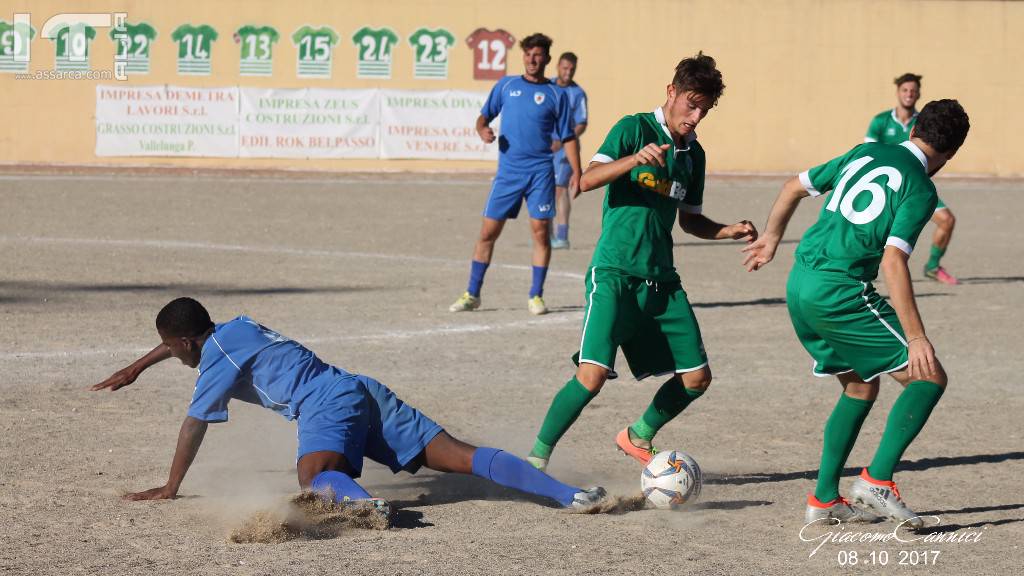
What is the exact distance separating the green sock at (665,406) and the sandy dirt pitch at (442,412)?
0.23 metres

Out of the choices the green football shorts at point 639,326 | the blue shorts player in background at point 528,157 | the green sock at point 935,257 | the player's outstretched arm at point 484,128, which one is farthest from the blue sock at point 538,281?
the green football shorts at point 639,326

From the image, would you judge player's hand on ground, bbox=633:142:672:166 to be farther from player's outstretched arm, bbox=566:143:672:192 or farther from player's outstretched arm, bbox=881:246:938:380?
player's outstretched arm, bbox=881:246:938:380

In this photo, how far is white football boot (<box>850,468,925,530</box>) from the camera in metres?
5.64

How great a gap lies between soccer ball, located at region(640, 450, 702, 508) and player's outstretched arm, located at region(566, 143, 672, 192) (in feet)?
4.02

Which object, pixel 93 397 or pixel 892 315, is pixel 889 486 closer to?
pixel 892 315

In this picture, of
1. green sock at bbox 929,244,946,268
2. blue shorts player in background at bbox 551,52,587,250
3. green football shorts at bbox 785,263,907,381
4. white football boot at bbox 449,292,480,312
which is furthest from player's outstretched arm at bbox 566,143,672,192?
blue shorts player in background at bbox 551,52,587,250

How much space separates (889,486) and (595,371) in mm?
1342

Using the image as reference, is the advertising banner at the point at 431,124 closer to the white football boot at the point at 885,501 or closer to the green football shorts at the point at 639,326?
the green football shorts at the point at 639,326

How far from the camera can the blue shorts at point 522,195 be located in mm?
11453

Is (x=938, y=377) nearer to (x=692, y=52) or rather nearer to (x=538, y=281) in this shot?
(x=538, y=281)

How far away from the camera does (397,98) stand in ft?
90.4

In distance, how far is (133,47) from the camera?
27.3 meters

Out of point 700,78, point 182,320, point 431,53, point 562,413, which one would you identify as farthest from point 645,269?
point 431,53

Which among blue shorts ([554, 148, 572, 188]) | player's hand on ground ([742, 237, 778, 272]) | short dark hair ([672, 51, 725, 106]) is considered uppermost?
short dark hair ([672, 51, 725, 106])
